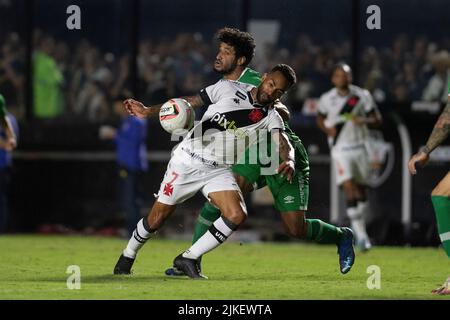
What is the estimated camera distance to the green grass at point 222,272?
9.94 m

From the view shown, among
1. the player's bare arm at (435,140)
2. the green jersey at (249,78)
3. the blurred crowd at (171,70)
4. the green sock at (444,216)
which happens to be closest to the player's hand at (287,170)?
the green jersey at (249,78)

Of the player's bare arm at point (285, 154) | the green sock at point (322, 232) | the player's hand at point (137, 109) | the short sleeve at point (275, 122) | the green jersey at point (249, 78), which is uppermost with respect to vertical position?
the green jersey at point (249, 78)

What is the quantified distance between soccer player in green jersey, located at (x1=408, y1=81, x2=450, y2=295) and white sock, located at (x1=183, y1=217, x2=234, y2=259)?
1.79m

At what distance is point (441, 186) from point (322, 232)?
204cm

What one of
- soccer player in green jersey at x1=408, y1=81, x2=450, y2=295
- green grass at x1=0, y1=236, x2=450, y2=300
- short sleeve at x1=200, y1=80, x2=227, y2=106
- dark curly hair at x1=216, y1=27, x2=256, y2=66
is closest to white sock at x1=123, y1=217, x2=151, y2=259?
green grass at x1=0, y1=236, x2=450, y2=300

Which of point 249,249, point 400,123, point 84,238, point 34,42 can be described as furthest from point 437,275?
point 34,42

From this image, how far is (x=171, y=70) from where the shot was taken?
18328 mm

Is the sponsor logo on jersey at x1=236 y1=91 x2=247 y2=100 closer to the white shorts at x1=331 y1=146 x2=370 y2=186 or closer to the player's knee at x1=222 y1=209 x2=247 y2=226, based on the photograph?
the player's knee at x1=222 y1=209 x2=247 y2=226

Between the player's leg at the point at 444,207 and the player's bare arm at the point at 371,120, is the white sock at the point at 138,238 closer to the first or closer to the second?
the player's leg at the point at 444,207

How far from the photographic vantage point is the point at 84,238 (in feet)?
58.8

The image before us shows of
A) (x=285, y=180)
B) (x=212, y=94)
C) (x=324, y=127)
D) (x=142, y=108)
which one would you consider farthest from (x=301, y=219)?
(x=324, y=127)

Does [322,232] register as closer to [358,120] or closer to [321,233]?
[321,233]
